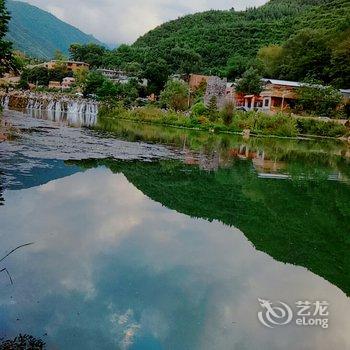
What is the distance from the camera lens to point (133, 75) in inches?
2844

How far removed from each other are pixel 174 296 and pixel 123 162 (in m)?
10.5

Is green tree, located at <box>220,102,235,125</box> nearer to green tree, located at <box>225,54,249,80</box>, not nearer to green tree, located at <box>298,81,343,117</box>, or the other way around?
green tree, located at <box>298,81,343,117</box>

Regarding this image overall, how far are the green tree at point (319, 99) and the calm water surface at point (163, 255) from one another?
3146 cm

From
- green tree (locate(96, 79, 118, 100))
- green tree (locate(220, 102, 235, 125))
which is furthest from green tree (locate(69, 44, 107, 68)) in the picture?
green tree (locate(220, 102, 235, 125))

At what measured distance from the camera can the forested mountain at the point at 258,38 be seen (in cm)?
5347

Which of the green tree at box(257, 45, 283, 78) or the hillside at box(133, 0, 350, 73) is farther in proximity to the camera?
the hillside at box(133, 0, 350, 73)

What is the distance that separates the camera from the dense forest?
177 feet

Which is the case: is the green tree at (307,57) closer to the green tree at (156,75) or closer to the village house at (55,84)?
the green tree at (156,75)

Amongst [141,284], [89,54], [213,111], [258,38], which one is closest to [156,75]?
[213,111]

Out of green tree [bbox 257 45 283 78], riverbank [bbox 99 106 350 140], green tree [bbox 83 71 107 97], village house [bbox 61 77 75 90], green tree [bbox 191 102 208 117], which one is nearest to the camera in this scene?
riverbank [bbox 99 106 350 140]

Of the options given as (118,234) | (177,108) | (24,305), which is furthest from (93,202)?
(177,108)

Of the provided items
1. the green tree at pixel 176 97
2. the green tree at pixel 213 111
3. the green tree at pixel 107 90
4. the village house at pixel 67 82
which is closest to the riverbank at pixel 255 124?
the green tree at pixel 213 111

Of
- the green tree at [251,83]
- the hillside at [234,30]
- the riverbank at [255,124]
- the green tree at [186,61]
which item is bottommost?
the riverbank at [255,124]

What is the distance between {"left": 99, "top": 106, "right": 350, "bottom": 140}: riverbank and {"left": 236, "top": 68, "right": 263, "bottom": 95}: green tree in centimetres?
1024
